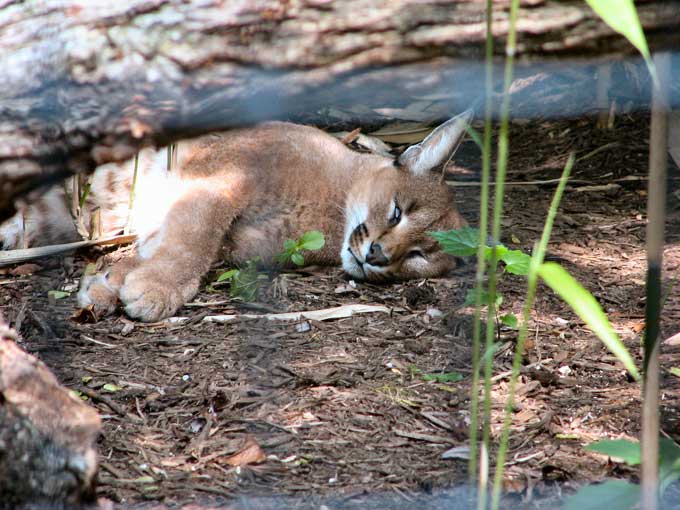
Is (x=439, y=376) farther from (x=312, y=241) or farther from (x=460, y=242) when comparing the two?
(x=312, y=241)

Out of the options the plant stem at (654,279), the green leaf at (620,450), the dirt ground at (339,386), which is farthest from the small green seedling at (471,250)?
the plant stem at (654,279)

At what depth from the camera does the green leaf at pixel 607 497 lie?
4.11 ft

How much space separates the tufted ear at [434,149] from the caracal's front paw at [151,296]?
104 centimetres

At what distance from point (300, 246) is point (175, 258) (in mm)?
437

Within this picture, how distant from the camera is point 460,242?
2322 millimetres

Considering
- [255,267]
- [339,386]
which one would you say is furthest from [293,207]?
[339,386]

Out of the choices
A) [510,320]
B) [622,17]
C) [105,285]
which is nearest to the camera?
[622,17]

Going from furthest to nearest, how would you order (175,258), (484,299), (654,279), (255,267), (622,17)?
(255,267)
(175,258)
(484,299)
(654,279)
(622,17)

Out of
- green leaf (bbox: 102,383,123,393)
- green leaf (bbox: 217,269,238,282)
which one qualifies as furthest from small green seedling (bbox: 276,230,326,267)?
green leaf (bbox: 102,383,123,393)

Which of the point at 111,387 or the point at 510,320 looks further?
the point at 510,320

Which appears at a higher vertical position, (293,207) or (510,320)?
(293,207)

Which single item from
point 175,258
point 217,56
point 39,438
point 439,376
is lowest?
point 439,376

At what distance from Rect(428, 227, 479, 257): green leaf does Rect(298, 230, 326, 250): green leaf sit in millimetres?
726

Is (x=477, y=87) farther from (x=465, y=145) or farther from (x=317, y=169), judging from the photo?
(x=465, y=145)
